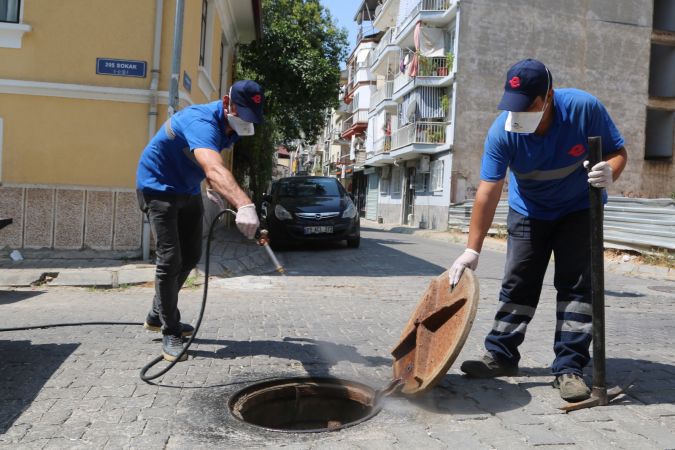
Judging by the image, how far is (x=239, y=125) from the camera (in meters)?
3.82

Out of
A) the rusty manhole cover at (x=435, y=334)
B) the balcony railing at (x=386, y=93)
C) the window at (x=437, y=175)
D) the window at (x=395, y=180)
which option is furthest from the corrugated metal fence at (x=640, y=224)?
the balcony railing at (x=386, y=93)

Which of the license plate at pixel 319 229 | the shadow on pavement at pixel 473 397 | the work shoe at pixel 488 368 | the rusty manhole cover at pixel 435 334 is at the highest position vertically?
the license plate at pixel 319 229

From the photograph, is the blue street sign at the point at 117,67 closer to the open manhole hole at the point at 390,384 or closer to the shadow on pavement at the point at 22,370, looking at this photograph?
the shadow on pavement at the point at 22,370

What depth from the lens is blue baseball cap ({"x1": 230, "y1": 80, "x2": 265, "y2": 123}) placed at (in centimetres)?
371

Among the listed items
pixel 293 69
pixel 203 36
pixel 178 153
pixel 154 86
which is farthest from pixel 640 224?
pixel 293 69

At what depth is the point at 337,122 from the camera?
68.1 metres

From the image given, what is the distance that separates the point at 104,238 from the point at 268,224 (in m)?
4.48

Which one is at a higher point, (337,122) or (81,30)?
(337,122)

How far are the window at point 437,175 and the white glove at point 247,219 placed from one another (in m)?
24.2

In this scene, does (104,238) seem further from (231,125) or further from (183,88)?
(231,125)

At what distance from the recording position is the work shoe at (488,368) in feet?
12.0

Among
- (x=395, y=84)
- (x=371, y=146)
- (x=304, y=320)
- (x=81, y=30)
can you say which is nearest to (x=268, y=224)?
(x=81, y=30)

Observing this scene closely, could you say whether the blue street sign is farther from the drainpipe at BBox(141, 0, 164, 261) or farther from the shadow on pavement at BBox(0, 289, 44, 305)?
the shadow on pavement at BBox(0, 289, 44, 305)

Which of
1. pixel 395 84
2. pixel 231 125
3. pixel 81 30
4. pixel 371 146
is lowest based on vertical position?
pixel 231 125
